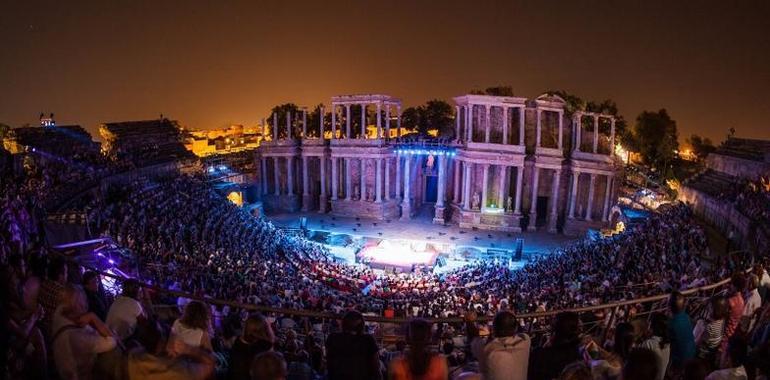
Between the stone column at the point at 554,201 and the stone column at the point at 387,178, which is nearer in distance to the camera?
the stone column at the point at 554,201

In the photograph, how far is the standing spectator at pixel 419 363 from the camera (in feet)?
17.8

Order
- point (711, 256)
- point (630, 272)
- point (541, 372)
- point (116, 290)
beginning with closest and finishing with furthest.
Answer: point (541, 372)
point (116, 290)
point (630, 272)
point (711, 256)

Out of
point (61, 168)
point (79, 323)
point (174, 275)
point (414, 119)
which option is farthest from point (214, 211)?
point (414, 119)

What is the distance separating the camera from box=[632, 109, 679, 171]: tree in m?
60.0

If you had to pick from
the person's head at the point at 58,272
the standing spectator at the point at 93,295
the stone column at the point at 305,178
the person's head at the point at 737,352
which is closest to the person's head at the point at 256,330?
the standing spectator at the point at 93,295

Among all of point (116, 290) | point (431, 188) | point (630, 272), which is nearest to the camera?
point (116, 290)

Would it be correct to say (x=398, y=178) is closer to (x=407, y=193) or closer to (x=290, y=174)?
(x=407, y=193)

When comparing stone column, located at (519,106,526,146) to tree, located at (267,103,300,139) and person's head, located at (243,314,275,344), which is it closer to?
tree, located at (267,103,300,139)

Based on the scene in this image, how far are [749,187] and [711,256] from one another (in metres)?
8.33

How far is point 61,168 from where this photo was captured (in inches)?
1227

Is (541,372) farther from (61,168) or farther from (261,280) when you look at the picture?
(61,168)

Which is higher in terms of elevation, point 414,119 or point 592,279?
point 414,119

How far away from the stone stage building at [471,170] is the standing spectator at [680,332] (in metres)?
34.8

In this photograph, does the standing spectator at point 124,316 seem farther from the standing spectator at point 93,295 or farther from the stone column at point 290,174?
the stone column at point 290,174
